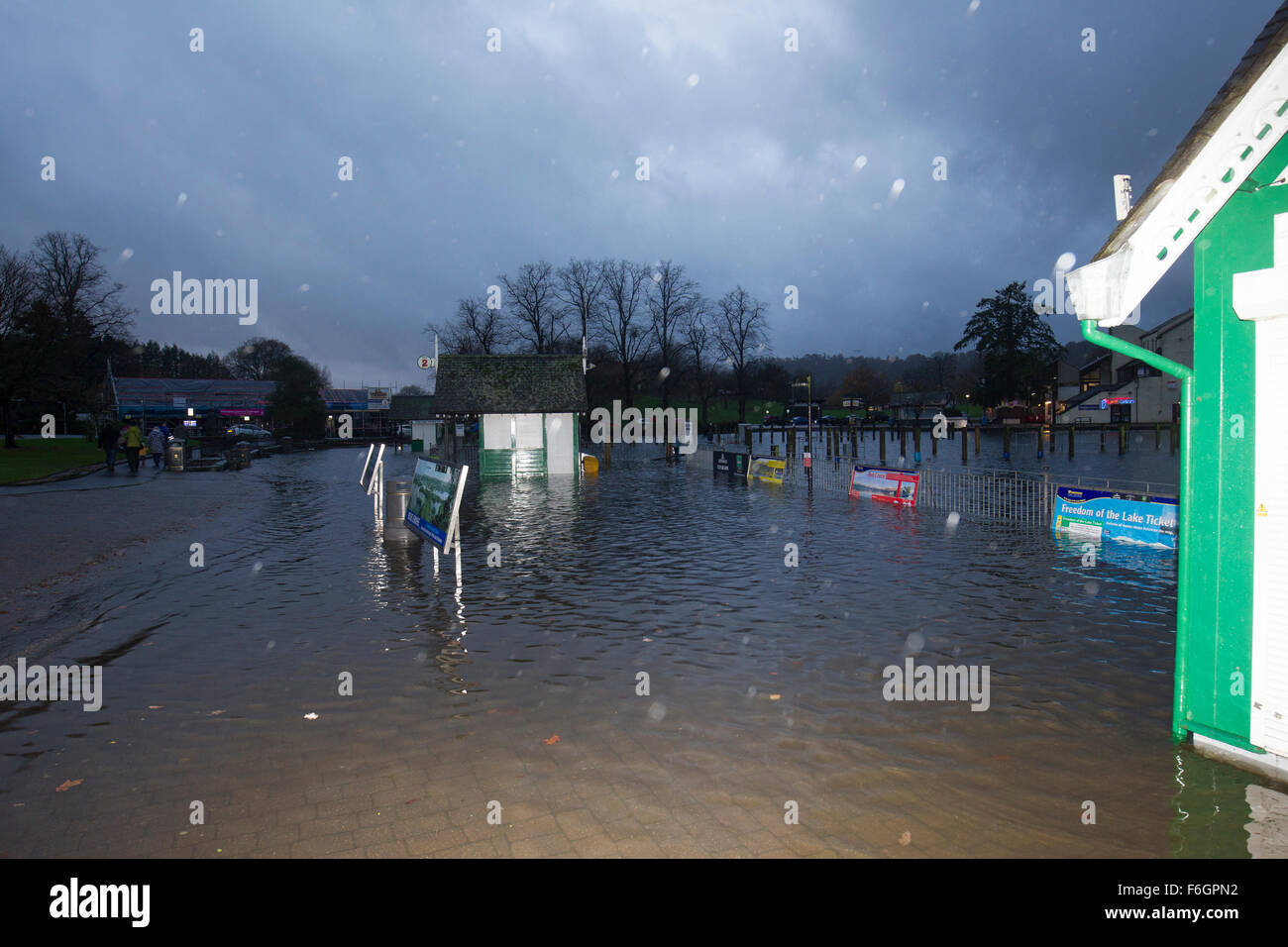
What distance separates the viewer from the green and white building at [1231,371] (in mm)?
4785

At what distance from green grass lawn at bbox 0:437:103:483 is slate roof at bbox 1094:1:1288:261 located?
32.4m

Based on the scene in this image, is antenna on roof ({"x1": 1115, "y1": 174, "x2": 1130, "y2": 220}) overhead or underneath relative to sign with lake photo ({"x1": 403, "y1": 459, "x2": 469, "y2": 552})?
overhead

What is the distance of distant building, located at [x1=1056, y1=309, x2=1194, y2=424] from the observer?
229 feet

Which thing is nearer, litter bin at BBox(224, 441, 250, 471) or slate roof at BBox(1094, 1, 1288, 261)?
slate roof at BBox(1094, 1, 1288, 261)

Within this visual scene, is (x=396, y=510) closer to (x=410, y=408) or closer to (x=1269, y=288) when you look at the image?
(x=1269, y=288)

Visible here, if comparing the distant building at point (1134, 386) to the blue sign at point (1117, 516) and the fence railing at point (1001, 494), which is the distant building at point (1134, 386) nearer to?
the fence railing at point (1001, 494)

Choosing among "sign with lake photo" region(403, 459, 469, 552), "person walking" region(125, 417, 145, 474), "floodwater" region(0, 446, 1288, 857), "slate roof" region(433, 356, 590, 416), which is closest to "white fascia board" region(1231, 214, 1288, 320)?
"floodwater" region(0, 446, 1288, 857)

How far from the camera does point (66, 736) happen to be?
19.4ft

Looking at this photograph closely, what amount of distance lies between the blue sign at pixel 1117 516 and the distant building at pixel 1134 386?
2266 inches

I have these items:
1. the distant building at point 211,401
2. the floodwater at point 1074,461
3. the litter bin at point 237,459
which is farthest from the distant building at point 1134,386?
the distant building at point 211,401

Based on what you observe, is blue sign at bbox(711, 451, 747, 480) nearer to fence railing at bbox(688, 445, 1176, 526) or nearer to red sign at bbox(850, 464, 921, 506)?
fence railing at bbox(688, 445, 1176, 526)

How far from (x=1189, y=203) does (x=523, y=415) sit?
3067 centimetres
